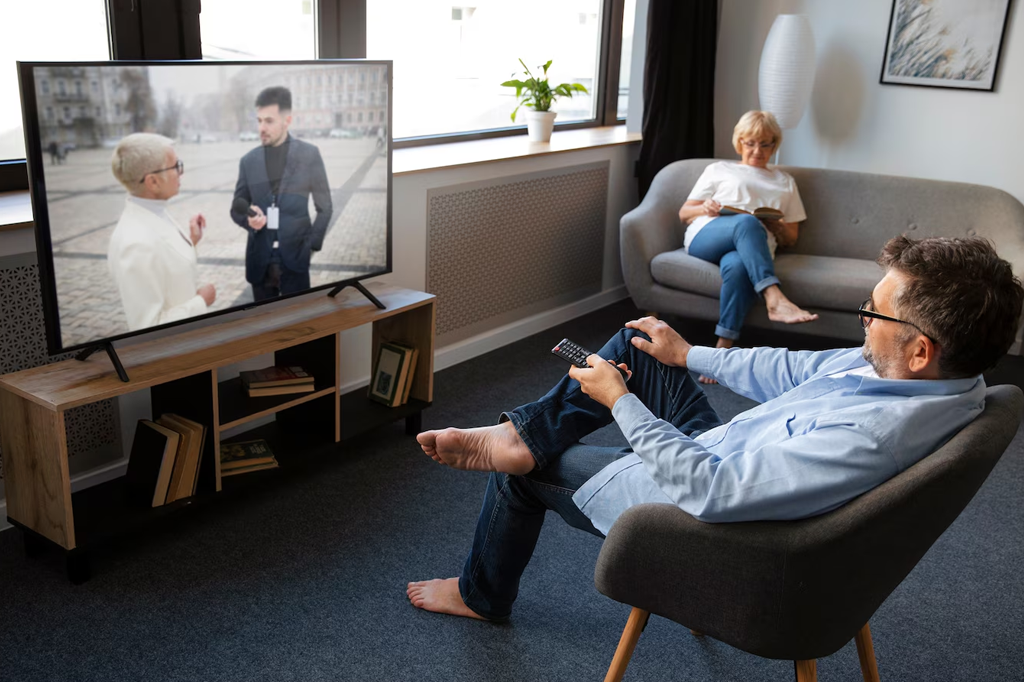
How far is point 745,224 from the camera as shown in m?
3.73

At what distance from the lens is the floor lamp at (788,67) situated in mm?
4336

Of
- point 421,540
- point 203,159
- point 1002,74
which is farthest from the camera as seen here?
point 1002,74

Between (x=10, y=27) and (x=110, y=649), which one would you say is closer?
(x=110, y=649)

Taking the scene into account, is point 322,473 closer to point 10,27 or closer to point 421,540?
point 421,540

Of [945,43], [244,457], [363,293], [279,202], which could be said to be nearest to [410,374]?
[363,293]

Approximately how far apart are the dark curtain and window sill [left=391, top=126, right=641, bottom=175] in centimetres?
14

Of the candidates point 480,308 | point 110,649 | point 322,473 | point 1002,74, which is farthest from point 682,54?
point 110,649

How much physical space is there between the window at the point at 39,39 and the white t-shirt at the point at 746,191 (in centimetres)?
240

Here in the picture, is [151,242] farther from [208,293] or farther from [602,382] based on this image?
[602,382]

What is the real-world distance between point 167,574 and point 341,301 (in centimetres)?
99

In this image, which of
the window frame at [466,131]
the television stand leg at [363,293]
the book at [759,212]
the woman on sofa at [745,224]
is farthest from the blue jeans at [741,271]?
the television stand leg at [363,293]

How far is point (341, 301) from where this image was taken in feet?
9.42

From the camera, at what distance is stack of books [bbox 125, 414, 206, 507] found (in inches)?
90.0

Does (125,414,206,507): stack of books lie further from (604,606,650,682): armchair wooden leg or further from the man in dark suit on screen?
(604,606,650,682): armchair wooden leg
